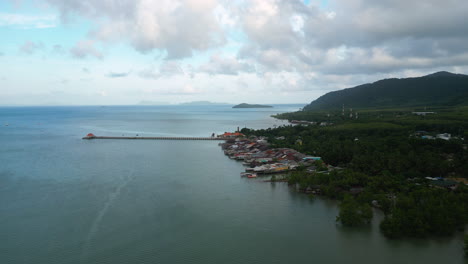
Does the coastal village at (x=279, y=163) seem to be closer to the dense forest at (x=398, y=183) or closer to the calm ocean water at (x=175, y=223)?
the dense forest at (x=398, y=183)

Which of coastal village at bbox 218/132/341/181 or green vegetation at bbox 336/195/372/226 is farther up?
coastal village at bbox 218/132/341/181

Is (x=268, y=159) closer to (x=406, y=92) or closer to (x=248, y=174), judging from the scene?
(x=248, y=174)

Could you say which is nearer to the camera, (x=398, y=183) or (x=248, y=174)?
(x=398, y=183)

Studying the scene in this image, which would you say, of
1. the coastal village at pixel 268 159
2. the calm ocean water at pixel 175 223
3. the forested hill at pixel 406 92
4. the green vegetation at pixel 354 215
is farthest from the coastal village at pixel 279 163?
the forested hill at pixel 406 92

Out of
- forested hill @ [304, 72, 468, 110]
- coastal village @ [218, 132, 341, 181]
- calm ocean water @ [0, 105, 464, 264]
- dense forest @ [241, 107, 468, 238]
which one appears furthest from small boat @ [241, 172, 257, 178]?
forested hill @ [304, 72, 468, 110]

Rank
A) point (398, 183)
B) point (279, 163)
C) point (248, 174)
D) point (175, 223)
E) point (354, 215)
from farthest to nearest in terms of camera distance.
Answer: point (279, 163) → point (248, 174) → point (398, 183) → point (175, 223) → point (354, 215)

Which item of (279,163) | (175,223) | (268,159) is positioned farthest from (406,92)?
(175,223)

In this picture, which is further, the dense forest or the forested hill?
Result: the forested hill

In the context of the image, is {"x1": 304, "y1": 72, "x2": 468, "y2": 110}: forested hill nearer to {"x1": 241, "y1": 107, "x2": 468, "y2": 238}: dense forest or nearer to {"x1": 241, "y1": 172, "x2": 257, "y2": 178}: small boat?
{"x1": 241, "y1": 107, "x2": 468, "y2": 238}: dense forest

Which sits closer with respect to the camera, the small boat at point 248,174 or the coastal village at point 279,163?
the coastal village at point 279,163

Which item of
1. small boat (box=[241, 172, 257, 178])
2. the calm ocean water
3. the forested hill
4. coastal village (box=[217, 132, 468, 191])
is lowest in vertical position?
the calm ocean water
